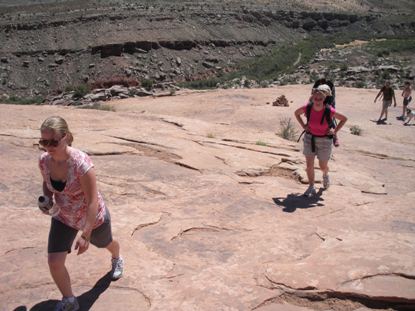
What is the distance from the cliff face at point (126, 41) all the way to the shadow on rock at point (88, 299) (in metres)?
36.0

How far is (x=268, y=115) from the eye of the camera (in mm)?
14625

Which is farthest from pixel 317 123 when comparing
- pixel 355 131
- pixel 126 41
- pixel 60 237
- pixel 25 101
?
pixel 126 41

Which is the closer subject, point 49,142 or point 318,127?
point 49,142

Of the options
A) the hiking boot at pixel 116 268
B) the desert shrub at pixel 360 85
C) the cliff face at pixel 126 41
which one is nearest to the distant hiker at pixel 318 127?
the hiking boot at pixel 116 268

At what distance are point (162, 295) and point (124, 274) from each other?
1.43ft

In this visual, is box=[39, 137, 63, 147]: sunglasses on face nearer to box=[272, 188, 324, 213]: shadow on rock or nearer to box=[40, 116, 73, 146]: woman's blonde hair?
box=[40, 116, 73, 146]: woman's blonde hair

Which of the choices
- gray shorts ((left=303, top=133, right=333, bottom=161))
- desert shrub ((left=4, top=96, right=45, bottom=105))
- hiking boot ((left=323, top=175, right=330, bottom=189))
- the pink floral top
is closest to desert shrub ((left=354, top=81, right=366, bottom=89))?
desert shrub ((left=4, top=96, right=45, bottom=105))

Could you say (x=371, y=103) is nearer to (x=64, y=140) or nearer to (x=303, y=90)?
(x=303, y=90)

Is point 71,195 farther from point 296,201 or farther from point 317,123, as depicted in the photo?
point 317,123

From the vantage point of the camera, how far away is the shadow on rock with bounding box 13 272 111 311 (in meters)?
3.41

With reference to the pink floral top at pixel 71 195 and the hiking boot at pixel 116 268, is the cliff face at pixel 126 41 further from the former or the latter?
the pink floral top at pixel 71 195

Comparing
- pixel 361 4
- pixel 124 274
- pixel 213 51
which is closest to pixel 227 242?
pixel 124 274

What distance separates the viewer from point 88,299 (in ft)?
11.6

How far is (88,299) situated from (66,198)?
0.75 m
